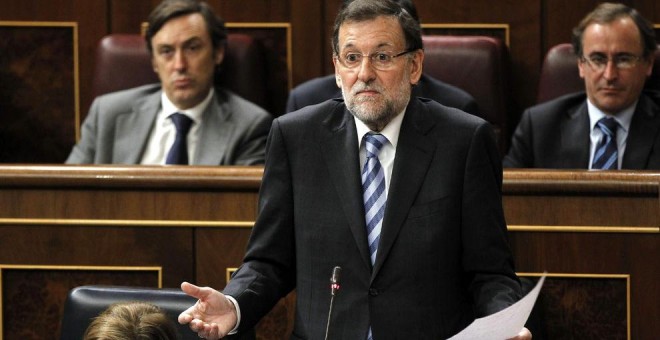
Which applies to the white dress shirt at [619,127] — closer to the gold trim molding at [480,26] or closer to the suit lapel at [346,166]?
the gold trim molding at [480,26]

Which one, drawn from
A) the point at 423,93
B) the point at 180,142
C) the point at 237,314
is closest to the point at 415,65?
the point at 237,314

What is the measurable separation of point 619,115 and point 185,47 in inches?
43.7

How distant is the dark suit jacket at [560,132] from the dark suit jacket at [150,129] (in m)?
0.64

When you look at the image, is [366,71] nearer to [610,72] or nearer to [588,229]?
[588,229]

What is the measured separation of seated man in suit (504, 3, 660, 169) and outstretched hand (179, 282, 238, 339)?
4.34ft

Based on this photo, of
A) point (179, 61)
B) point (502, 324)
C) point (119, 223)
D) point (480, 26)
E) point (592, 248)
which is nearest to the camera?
point (502, 324)

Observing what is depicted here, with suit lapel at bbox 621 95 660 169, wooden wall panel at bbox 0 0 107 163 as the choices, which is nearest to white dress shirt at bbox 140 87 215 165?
wooden wall panel at bbox 0 0 107 163

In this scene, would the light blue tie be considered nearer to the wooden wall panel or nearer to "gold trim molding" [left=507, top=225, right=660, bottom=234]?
"gold trim molding" [left=507, top=225, right=660, bottom=234]

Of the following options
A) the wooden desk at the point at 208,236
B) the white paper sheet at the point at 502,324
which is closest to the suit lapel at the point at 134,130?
the wooden desk at the point at 208,236

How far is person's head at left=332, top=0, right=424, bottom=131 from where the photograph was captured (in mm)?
1713

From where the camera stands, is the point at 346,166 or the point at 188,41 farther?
the point at 188,41

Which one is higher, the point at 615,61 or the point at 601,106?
the point at 615,61

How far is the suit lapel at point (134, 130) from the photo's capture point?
2945 millimetres

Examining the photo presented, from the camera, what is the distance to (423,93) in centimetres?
274
